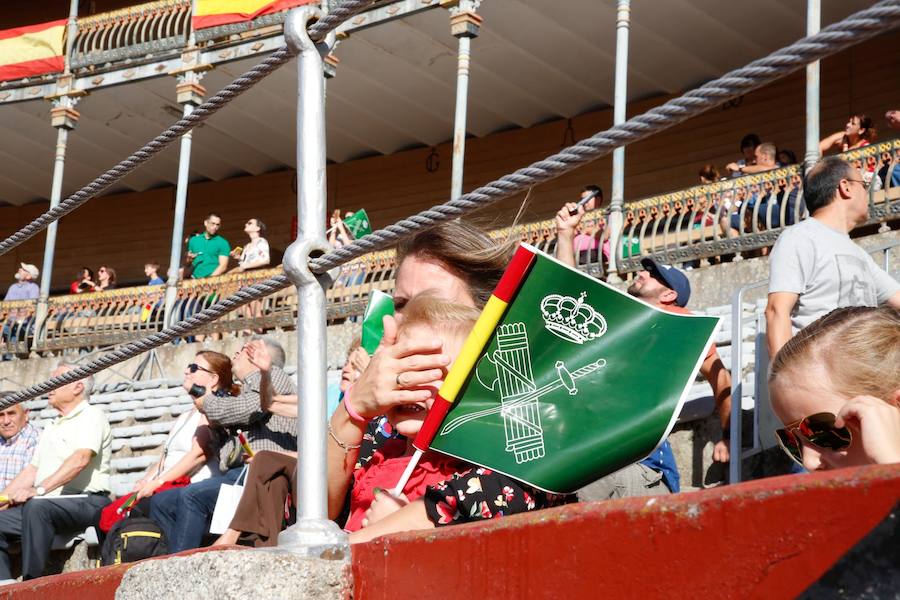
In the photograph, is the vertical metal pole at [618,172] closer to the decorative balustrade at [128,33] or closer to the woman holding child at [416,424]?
the decorative balustrade at [128,33]

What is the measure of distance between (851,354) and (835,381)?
44 mm

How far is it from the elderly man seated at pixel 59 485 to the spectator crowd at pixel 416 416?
1 cm

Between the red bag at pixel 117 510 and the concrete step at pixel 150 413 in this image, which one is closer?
the red bag at pixel 117 510

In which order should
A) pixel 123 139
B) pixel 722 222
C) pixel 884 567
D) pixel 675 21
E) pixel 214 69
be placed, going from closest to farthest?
pixel 884 567
pixel 722 222
pixel 675 21
pixel 214 69
pixel 123 139

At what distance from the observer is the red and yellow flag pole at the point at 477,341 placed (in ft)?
5.82

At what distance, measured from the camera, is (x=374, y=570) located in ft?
5.46

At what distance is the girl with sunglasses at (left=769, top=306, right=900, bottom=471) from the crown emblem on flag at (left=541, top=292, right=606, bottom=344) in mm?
288

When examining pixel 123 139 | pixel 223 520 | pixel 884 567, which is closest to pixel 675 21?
pixel 123 139

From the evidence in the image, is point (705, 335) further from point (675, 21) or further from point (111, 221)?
point (111, 221)

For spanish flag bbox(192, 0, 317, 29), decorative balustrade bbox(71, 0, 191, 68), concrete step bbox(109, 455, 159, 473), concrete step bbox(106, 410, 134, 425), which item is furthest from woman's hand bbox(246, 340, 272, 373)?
decorative balustrade bbox(71, 0, 191, 68)

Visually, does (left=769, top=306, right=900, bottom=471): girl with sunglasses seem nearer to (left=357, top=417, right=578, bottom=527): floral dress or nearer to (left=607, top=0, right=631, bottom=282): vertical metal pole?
(left=357, top=417, right=578, bottom=527): floral dress

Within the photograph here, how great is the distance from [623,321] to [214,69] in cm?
1543

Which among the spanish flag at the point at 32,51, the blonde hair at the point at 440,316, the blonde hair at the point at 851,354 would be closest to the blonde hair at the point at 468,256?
the blonde hair at the point at 440,316

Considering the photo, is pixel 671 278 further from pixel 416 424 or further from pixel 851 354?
pixel 851 354
